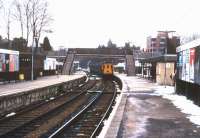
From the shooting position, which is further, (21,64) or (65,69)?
(65,69)

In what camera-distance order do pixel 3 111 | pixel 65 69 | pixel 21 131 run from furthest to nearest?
pixel 65 69 → pixel 3 111 → pixel 21 131

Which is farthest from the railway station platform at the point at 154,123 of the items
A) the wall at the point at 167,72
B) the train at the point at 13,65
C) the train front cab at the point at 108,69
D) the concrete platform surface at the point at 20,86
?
the train front cab at the point at 108,69

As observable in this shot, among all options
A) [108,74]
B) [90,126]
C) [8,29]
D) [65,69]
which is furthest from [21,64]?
[90,126]

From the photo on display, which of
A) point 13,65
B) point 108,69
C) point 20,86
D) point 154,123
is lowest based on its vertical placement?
point 154,123

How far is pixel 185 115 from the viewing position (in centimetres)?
1644

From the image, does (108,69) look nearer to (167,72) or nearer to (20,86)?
(167,72)

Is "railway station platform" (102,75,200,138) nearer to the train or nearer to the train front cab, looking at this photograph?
the train

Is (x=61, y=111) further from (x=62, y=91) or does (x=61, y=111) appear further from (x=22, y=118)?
(x=62, y=91)

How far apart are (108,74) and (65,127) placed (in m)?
59.7

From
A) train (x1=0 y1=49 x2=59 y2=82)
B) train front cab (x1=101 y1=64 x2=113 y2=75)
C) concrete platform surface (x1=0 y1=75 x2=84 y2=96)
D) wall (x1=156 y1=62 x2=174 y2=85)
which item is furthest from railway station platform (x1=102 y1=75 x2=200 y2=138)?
train front cab (x1=101 y1=64 x2=113 y2=75)

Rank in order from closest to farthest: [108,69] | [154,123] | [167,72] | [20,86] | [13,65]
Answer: [154,123] → [20,86] → [167,72] → [13,65] → [108,69]

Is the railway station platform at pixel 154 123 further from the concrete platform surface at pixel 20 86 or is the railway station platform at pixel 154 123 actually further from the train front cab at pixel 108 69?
the train front cab at pixel 108 69

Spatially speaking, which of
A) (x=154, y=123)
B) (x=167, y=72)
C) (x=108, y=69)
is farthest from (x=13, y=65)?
(x=154, y=123)

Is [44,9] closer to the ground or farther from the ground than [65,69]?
farther from the ground
